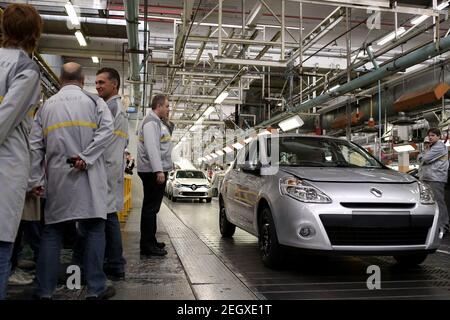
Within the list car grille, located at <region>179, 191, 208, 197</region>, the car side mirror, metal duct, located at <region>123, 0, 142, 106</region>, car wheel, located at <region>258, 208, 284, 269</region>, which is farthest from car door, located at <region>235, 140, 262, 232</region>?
car grille, located at <region>179, 191, 208, 197</region>

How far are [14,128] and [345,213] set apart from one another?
9.09ft

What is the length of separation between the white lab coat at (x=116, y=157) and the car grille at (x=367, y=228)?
5.94 ft

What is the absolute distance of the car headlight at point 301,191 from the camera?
4.00 metres

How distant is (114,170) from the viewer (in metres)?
3.72

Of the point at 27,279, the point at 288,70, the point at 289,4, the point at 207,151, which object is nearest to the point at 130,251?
the point at 27,279

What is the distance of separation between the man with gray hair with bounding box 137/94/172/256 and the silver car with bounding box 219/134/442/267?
43.7 inches

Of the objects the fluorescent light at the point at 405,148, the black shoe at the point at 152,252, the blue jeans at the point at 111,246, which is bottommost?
the black shoe at the point at 152,252

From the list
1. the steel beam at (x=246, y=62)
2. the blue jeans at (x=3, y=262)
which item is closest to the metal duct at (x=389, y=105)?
the steel beam at (x=246, y=62)

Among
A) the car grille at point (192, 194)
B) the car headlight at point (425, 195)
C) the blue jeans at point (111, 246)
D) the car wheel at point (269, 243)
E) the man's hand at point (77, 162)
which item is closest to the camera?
the man's hand at point (77, 162)

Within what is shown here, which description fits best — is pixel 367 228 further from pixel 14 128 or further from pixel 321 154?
pixel 14 128

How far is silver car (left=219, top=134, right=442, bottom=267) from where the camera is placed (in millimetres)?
3881

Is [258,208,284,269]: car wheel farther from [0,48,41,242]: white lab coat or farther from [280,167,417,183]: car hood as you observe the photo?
[0,48,41,242]: white lab coat

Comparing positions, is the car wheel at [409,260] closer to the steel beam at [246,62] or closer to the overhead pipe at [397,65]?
the overhead pipe at [397,65]

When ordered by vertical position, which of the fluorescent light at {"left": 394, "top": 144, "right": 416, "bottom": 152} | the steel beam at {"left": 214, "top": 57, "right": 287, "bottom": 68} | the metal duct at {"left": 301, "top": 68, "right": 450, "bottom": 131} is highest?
the steel beam at {"left": 214, "top": 57, "right": 287, "bottom": 68}
